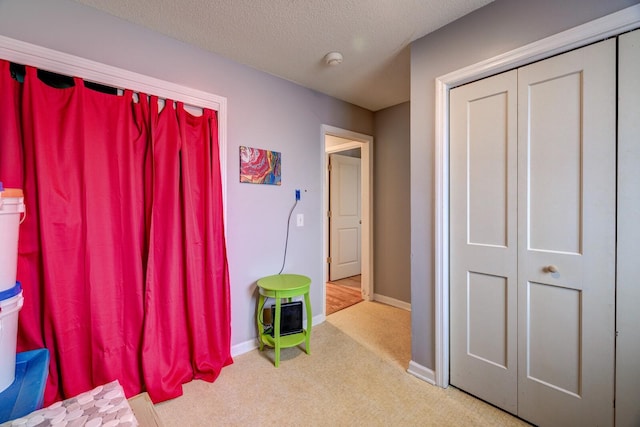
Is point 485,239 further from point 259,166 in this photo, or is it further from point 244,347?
point 244,347

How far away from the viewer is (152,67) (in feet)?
6.05

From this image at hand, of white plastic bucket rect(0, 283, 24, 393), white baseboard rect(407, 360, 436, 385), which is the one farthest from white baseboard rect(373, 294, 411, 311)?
white plastic bucket rect(0, 283, 24, 393)

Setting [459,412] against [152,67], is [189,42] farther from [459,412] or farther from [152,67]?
[459,412]

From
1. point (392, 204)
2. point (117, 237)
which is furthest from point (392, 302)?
point (117, 237)

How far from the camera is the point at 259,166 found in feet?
7.78

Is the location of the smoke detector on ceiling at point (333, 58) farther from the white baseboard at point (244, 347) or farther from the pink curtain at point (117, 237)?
the white baseboard at point (244, 347)

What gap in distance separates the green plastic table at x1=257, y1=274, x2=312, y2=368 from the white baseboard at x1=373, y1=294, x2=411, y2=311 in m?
1.42

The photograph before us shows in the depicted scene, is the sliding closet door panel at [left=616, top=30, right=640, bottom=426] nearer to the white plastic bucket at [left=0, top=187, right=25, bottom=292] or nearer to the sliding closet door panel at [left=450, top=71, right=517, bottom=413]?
the sliding closet door panel at [left=450, top=71, right=517, bottom=413]

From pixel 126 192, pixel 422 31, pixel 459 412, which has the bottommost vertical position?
pixel 459 412

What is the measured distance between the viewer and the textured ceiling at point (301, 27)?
1609 mm

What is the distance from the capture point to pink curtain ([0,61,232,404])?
1.43 m

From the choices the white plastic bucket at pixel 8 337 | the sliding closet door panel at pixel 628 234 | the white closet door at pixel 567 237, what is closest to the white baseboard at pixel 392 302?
the white closet door at pixel 567 237

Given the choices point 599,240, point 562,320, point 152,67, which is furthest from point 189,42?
point 562,320

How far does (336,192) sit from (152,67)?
2.98m
